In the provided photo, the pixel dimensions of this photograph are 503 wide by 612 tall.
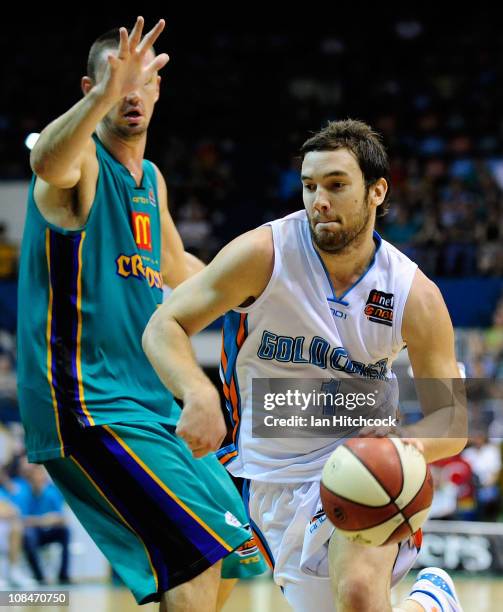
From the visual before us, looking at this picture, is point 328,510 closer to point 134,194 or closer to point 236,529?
point 236,529

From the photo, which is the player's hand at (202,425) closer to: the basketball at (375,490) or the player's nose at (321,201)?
the basketball at (375,490)

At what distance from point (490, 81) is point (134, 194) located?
16659mm

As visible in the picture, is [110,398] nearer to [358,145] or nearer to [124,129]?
[124,129]

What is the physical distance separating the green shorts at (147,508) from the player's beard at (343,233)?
1080 millimetres

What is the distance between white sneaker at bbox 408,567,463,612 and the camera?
174 inches

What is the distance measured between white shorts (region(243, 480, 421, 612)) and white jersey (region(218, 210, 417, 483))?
0.09 meters

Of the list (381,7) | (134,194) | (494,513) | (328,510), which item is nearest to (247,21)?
(381,7)

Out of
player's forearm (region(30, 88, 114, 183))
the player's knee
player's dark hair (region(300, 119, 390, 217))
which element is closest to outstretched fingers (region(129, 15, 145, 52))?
player's forearm (region(30, 88, 114, 183))

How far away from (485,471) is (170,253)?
7652 millimetres

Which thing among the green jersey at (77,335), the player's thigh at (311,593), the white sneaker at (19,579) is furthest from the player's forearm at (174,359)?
the white sneaker at (19,579)

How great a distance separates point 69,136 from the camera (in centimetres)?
398

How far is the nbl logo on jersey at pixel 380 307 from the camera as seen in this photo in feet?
13.5

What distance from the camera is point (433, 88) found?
2009 centimetres

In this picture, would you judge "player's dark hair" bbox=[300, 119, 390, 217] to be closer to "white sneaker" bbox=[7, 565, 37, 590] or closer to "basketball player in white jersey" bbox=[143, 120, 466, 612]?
"basketball player in white jersey" bbox=[143, 120, 466, 612]
